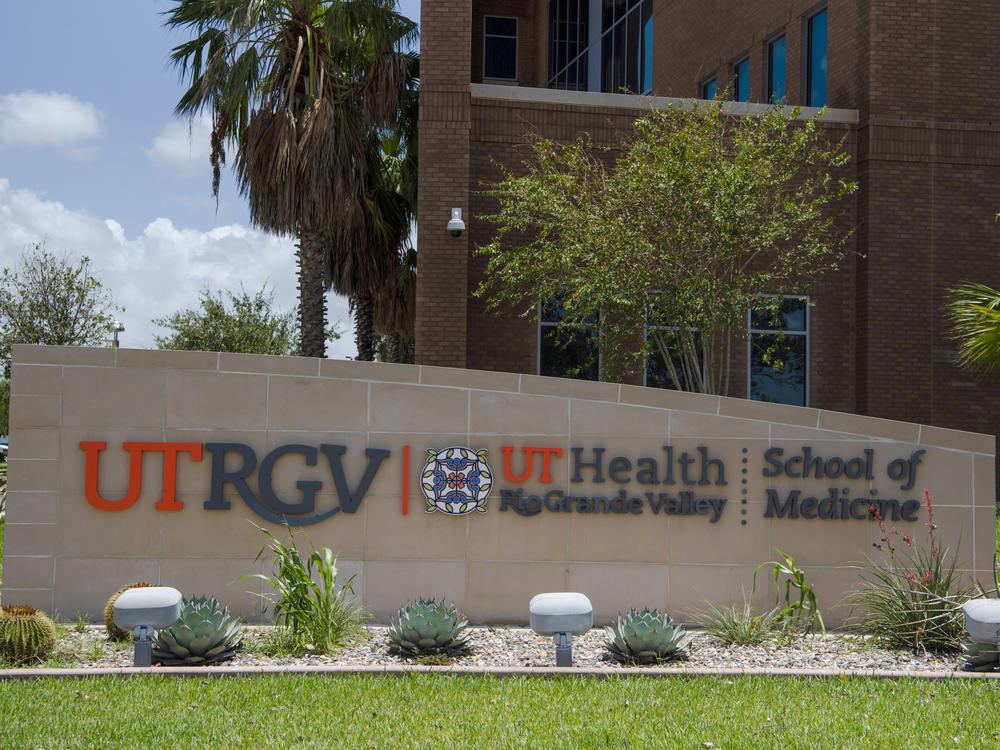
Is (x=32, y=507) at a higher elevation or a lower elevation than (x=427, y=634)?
higher

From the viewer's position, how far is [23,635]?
7734 millimetres

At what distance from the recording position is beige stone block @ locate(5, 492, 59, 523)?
9594 mm

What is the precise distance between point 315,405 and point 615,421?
2882mm

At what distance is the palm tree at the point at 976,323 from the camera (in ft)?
45.3

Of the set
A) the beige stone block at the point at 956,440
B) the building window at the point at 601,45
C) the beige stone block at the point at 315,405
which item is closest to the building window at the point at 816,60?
the building window at the point at 601,45

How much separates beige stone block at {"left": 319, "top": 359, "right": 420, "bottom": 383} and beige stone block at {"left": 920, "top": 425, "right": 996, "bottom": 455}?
5.04 metres

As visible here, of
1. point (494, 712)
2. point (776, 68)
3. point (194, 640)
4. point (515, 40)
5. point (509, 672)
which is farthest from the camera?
point (515, 40)

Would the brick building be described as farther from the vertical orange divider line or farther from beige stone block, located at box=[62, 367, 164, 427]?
beige stone block, located at box=[62, 367, 164, 427]

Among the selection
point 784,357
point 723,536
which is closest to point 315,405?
point 723,536

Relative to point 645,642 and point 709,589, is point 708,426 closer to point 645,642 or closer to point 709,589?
point 709,589

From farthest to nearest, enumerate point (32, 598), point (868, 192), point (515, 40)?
point (515, 40) → point (868, 192) → point (32, 598)

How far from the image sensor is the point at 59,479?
31.8ft

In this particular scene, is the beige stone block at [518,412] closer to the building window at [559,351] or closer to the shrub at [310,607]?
the shrub at [310,607]

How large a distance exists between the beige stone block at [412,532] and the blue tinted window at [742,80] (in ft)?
46.7
